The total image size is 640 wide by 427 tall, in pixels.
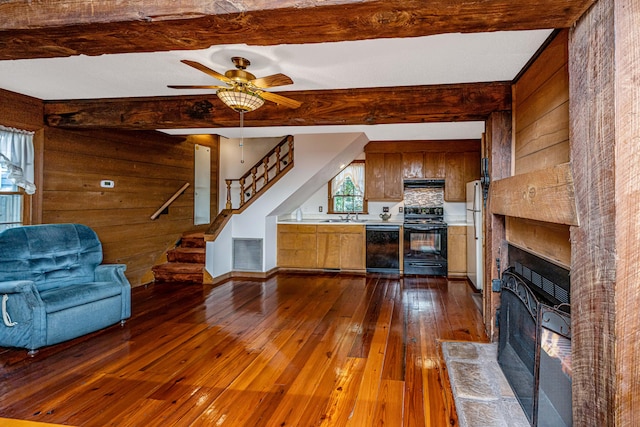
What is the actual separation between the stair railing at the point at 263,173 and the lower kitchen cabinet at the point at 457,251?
2922 mm

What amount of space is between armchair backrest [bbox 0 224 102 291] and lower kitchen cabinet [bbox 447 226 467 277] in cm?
500

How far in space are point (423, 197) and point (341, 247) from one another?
175 centimetres

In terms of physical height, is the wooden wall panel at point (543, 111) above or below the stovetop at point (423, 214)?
above

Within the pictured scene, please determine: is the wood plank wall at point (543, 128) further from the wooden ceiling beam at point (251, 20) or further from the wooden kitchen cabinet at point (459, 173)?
the wooden kitchen cabinet at point (459, 173)

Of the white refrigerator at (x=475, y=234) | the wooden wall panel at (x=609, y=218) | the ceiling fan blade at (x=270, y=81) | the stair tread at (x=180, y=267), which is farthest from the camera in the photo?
the stair tread at (x=180, y=267)

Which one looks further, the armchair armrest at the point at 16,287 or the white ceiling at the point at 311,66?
the armchair armrest at the point at 16,287

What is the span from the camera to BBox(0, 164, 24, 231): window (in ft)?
12.1

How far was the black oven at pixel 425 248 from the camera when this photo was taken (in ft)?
19.7

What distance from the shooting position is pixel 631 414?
3.85 ft

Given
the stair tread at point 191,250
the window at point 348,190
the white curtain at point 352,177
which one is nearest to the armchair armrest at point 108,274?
the stair tread at point 191,250

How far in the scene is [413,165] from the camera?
6312mm

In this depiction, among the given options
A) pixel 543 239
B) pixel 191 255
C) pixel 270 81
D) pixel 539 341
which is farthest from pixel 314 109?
pixel 191 255

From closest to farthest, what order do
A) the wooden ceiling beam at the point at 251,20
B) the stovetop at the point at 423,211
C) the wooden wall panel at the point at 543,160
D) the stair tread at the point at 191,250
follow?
the wooden ceiling beam at the point at 251,20
the wooden wall panel at the point at 543,160
the stair tread at the point at 191,250
the stovetop at the point at 423,211

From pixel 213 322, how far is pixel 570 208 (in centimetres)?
335
